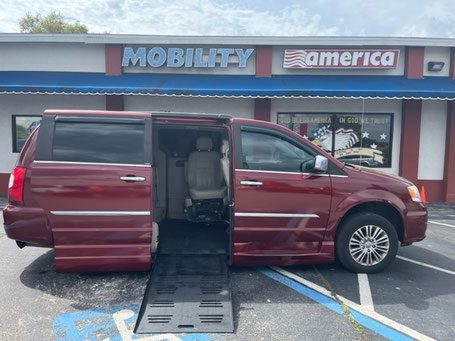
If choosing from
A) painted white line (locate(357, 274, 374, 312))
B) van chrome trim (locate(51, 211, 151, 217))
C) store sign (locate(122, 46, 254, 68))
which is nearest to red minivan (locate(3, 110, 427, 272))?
van chrome trim (locate(51, 211, 151, 217))

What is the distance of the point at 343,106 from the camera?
32.7ft

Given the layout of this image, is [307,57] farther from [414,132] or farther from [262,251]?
[262,251]

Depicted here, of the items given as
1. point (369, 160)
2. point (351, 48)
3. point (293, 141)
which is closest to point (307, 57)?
point (351, 48)

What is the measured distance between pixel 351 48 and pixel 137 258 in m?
8.83

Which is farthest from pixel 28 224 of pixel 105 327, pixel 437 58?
pixel 437 58

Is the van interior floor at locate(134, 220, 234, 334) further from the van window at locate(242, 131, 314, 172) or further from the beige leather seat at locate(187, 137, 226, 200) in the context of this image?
the van window at locate(242, 131, 314, 172)

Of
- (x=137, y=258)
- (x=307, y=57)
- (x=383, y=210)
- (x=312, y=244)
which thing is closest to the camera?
(x=137, y=258)

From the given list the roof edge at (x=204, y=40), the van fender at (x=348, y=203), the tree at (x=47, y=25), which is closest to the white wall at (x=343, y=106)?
the roof edge at (x=204, y=40)

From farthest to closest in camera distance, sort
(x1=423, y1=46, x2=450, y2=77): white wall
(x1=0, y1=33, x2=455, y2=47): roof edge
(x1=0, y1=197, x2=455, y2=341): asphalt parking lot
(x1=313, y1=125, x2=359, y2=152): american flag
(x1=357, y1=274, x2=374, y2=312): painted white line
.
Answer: (x1=313, y1=125, x2=359, y2=152): american flag < (x1=423, y1=46, x2=450, y2=77): white wall < (x1=0, y1=33, x2=455, y2=47): roof edge < (x1=357, y1=274, x2=374, y2=312): painted white line < (x1=0, y1=197, x2=455, y2=341): asphalt parking lot

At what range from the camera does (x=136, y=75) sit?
9.85 meters

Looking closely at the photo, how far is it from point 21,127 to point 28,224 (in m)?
7.55

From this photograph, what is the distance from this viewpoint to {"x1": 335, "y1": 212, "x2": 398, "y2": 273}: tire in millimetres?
4281

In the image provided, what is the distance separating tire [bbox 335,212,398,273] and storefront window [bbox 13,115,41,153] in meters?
9.36

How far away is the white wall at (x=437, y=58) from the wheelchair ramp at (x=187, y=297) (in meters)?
8.99
